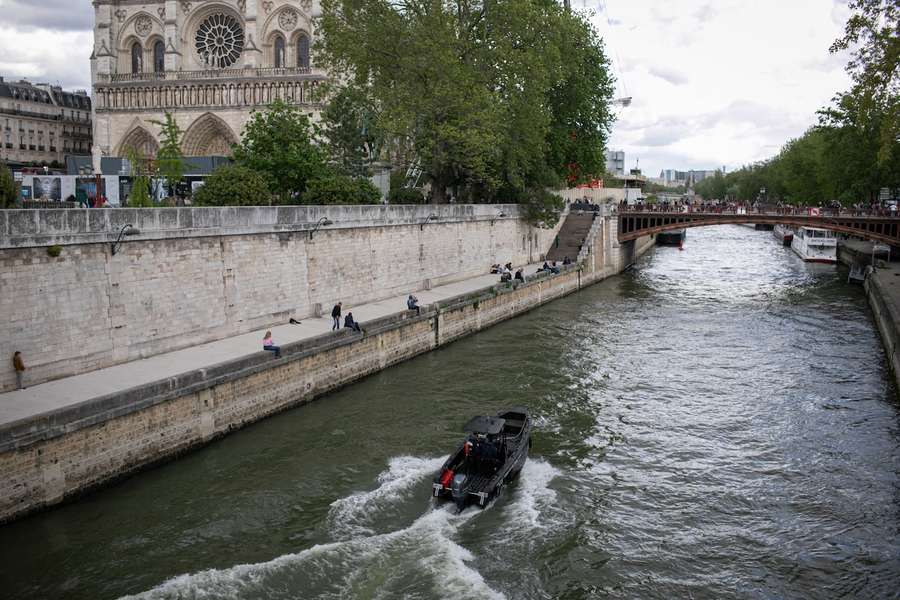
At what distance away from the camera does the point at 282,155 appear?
3506 cm

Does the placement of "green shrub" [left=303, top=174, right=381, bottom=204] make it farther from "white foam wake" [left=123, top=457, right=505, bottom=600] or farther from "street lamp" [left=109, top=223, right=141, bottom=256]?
"white foam wake" [left=123, top=457, right=505, bottom=600]

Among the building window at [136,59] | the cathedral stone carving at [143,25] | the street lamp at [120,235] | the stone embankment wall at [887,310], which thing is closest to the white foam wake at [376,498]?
the street lamp at [120,235]

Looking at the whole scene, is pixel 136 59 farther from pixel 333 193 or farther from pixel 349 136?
pixel 333 193

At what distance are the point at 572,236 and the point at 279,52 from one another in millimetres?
27936

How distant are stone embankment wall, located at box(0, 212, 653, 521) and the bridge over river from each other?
89.8ft

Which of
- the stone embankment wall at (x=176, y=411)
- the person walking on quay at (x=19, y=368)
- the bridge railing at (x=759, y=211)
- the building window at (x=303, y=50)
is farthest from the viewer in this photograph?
the building window at (x=303, y=50)

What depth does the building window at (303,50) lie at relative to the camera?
6109cm

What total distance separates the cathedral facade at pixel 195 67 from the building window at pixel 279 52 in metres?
0.08

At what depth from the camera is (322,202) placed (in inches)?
1260

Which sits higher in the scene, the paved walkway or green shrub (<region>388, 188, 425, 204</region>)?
green shrub (<region>388, 188, 425, 204</region>)

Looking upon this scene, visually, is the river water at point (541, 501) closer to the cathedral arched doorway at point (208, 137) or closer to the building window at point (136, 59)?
the cathedral arched doorway at point (208, 137)

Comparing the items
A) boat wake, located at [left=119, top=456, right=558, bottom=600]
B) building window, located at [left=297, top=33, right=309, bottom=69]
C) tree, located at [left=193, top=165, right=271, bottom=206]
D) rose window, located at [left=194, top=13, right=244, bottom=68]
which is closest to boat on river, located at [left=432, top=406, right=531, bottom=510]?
boat wake, located at [left=119, top=456, right=558, bottom=600]

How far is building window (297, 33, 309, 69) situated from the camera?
6109cm

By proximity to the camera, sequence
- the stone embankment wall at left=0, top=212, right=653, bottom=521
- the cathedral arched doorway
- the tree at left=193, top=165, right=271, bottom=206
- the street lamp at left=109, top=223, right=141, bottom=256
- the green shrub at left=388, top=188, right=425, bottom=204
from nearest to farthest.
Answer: the stone embankment wall at left=0, top=212, right=653, bottom=521, the street lamp at left=109, top=223, right=141, bottom=256, the tree at left=193, top=165, right=271, bottom=206, the green shrub at left=388, top=188, right=425, bottom=204, the cathedral arched doorway
